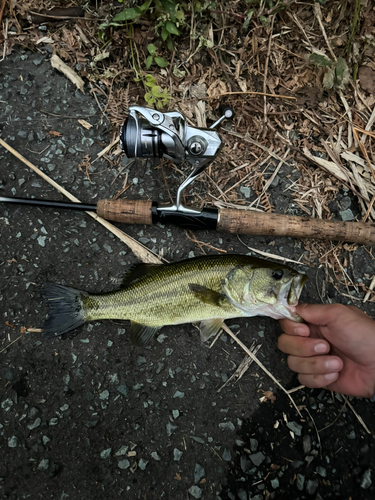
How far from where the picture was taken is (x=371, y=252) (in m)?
3.51

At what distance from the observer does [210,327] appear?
3.14m

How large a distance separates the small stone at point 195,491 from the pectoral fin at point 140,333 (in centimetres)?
146

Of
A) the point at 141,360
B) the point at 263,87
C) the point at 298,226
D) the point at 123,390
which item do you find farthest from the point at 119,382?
the point at 263,87

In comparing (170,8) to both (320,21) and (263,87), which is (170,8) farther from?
(320,21)

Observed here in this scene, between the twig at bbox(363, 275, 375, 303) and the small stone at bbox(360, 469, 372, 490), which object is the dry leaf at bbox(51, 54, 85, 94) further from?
the small stone at bbox(360, 469, 372, 490)

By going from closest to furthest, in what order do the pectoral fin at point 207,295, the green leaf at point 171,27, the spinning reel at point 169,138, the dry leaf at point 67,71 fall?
the spinning reel at point 169,138, the pectoral fin at point 207,295, the green leaf at point 171,27, the dry leaf at point 67,71

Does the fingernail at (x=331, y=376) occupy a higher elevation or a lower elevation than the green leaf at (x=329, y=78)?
lower

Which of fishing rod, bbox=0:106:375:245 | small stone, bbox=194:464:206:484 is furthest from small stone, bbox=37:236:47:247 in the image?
small stone, bbox=194:464:206:484

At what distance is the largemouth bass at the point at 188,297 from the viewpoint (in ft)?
9.45

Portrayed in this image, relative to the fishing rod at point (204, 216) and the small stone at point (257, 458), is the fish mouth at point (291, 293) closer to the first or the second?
the fishing rod at point (204, 216)

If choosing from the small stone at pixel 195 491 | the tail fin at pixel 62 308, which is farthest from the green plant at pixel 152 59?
the small stone at pixel 195 491

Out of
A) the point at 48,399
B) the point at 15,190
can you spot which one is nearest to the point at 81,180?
the point at 15,190

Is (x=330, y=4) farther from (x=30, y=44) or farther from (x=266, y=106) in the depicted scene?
(x=30, y=44)

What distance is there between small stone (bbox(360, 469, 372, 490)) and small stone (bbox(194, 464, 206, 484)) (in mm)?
1562
